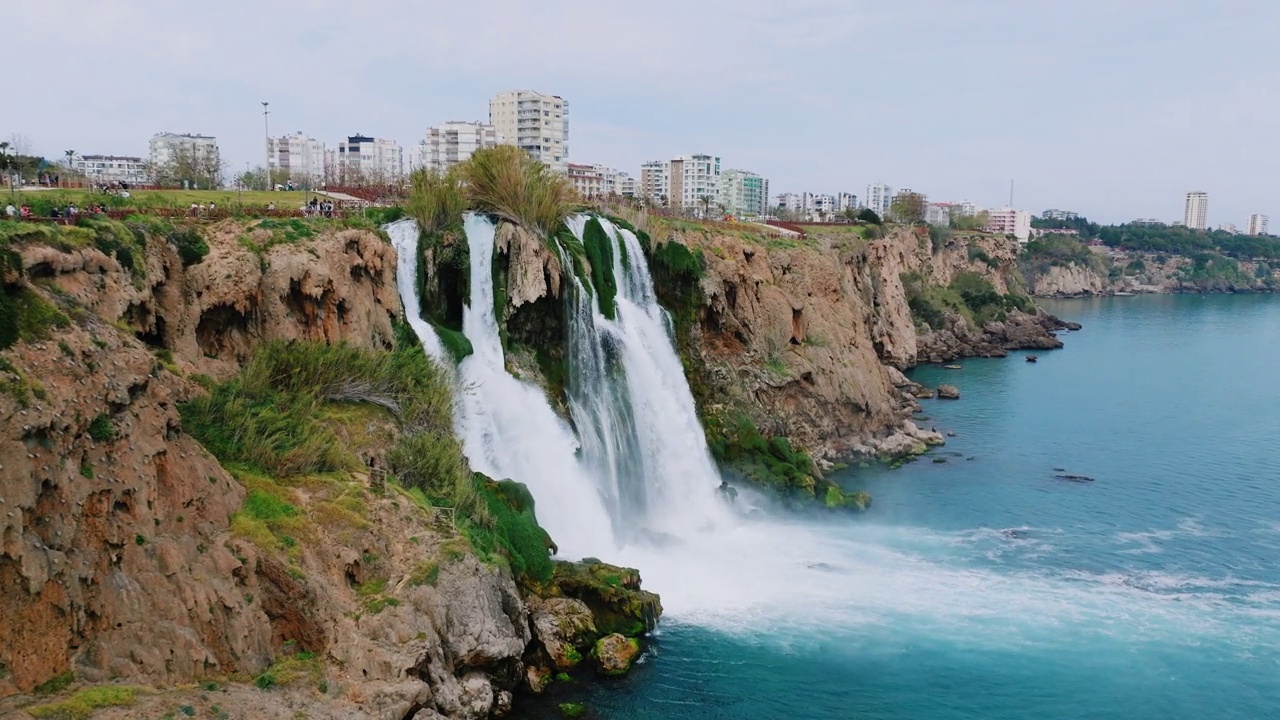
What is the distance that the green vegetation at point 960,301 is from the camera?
248 ft

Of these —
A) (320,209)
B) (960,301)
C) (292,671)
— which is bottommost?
(292,671)

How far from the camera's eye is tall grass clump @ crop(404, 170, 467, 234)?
28.5 metres

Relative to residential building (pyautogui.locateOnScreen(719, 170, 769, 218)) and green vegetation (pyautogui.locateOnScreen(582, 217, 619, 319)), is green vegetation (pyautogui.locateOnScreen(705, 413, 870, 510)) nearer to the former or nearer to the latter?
green vegetation (pyautogui.locateOnScreen(582, 217, 619, 319))

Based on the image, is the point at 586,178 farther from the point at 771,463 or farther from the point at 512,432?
the point at 512,432

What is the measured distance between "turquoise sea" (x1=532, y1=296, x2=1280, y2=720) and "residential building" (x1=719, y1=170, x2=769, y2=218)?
5420 inches

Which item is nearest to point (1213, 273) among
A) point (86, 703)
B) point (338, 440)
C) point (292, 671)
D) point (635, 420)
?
point (635, 420)

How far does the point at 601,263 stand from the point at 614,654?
16.6 metres

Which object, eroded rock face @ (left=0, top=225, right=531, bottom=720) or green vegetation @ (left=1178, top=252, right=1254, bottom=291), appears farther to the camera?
green vegetation @ (left=1178, top=252, right=1254, bottom=291)

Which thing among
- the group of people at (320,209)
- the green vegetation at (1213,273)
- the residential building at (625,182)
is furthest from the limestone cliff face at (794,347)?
the green vegetation at (1213,273)

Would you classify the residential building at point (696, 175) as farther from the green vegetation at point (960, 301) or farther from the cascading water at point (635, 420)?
the cascading water at point (635, 420)

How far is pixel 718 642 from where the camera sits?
21.2 metres

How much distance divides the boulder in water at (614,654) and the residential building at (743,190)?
15980cm

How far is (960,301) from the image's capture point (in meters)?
80.8

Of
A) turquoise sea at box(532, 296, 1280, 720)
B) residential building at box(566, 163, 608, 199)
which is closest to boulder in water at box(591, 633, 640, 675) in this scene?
turquoise sea at box(532, 296, 1280, 720)
